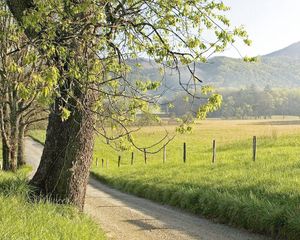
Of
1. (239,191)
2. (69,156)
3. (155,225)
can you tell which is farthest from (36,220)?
(239,191)

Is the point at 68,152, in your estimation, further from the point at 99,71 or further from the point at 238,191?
the point at 238,191

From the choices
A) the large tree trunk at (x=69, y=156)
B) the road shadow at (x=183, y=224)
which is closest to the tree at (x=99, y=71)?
the large tree trunk at (x=69, y=156)

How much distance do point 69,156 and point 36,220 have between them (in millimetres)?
2505

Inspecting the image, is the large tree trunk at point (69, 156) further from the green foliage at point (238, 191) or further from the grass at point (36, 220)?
the green foliage at point (238, 191)

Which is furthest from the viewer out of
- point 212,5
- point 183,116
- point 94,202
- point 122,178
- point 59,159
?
point 122,178

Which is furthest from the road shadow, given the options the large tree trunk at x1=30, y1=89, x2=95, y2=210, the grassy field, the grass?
the grass

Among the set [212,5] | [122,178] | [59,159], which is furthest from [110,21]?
[122,178]

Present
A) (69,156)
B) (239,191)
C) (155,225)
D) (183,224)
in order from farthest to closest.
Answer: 1. (239,191)
2. (183,224)
3. (155,225)
4. (69,156)

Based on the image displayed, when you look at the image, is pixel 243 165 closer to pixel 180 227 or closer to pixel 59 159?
pixel 180 227

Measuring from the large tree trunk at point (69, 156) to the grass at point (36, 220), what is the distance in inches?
20.8

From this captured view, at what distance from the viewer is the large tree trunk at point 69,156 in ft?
31.0

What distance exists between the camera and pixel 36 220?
7.13 metres

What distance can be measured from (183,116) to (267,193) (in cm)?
537

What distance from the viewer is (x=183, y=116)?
839cm
